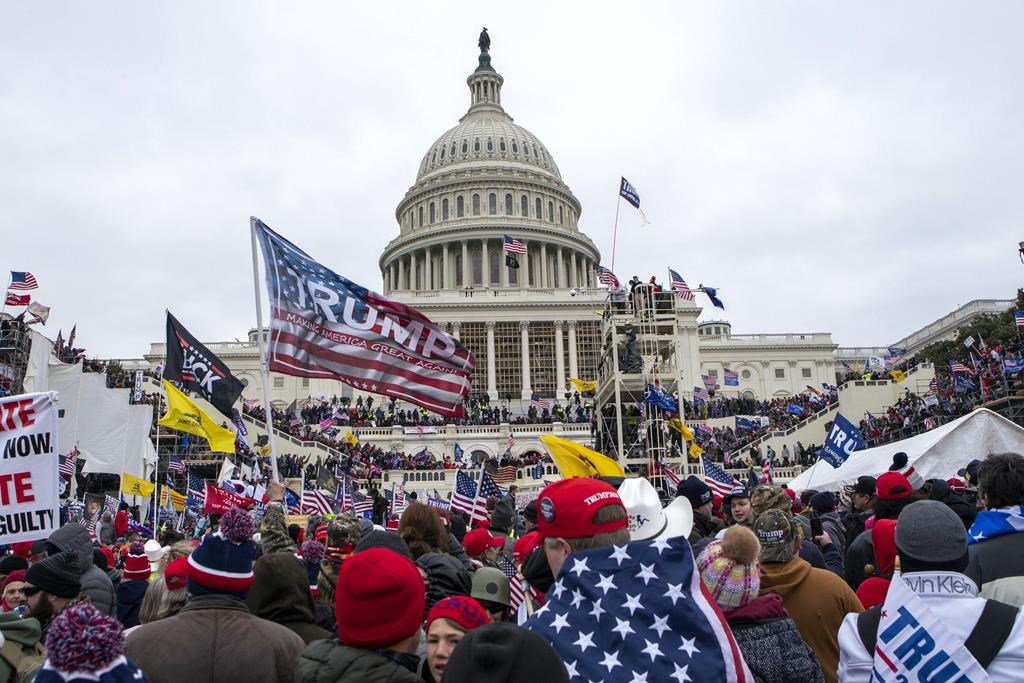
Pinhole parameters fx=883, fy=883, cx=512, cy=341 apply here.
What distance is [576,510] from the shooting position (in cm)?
337

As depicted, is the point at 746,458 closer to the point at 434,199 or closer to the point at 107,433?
the point at 107,433

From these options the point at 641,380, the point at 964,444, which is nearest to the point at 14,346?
the point at 641,380

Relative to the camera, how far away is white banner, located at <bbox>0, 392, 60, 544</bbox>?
680 centimetres

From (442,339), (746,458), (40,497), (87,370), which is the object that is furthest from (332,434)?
(40,497)

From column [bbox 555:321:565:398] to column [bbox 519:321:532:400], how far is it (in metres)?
2.23

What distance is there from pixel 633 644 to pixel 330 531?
140 inches

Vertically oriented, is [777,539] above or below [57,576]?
Answer: above

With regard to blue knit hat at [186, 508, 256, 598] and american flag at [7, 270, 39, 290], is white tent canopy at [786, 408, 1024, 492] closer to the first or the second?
blue knit hat at [186, 508, 256, 598]

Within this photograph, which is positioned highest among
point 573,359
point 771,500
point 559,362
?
point 573,359

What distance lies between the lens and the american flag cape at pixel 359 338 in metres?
10.6

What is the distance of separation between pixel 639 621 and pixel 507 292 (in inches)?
2786

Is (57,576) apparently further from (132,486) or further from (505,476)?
(505,476)

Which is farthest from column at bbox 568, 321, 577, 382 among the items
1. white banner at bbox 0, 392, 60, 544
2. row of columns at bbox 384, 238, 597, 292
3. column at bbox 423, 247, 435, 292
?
white banner at bbox 0, 392, 60, 544

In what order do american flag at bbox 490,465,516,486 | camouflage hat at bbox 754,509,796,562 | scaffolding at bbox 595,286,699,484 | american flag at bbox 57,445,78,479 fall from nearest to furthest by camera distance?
camouflage hat at bbox 754,509,796,562 < american flag at bbox 57,445,78,479 < american flag at bbox 490,465,516,486 < scaffolding at bbox 595,286,699,484
